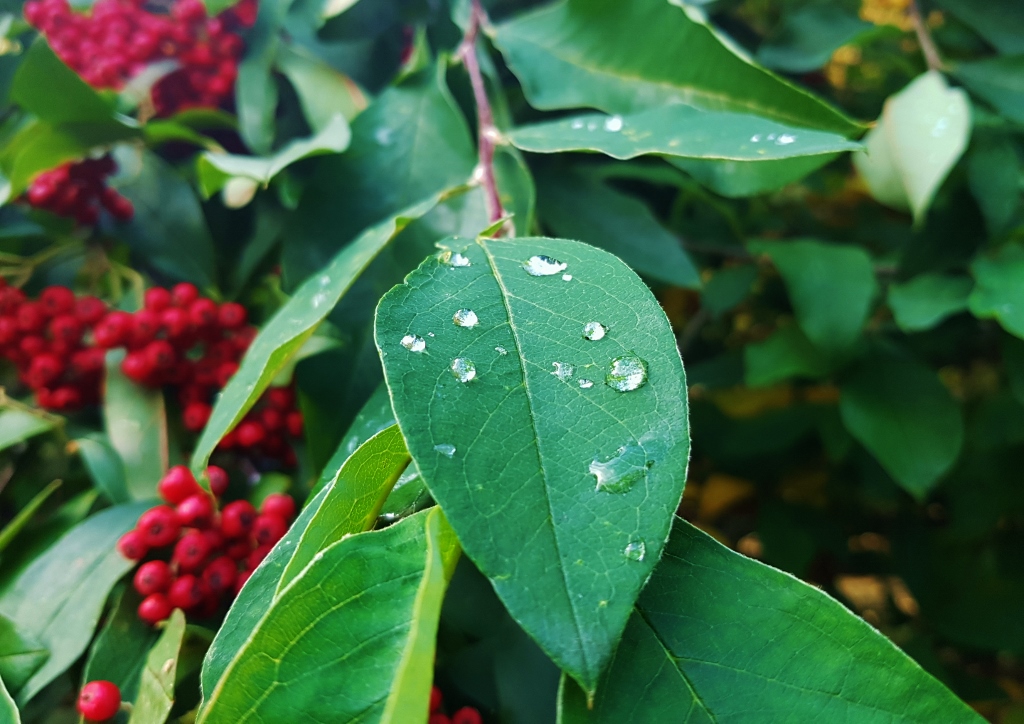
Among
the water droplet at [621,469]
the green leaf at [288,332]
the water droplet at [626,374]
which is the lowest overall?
the green leaf at [288,332]

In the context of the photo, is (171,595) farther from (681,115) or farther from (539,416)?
(681,115)

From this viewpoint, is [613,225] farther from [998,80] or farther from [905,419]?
[998,80]

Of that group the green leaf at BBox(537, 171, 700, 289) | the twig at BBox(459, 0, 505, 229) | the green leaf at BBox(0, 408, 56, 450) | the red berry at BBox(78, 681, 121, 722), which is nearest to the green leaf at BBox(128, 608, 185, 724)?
the red berry at BBox(78, 681, 121, 722)

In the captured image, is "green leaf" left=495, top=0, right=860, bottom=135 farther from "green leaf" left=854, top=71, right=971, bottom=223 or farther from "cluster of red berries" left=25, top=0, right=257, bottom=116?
"cluster of red berries" left=25, top=0, right=257, bottom=116

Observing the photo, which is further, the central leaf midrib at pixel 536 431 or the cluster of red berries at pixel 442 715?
the cluster of red berries at pixel 442 715

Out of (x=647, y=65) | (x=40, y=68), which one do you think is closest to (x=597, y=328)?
(x=647, y=65)

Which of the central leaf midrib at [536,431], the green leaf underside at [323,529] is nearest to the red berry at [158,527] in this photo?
the green leaf underside at [323,529]

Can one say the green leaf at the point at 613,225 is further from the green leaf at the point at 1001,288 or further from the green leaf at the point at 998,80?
the green leaf at the point at 998,80
